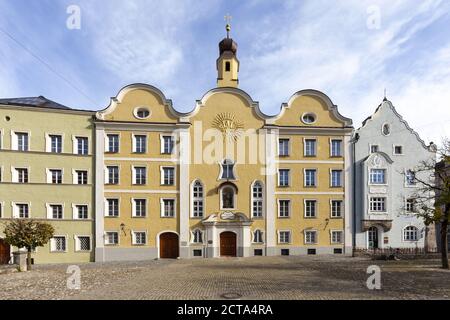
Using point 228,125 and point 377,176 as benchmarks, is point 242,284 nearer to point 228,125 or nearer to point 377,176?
point 228,125

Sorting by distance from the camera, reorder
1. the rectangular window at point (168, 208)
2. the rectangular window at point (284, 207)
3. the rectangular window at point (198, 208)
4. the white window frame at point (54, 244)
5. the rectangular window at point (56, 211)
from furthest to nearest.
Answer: the rectangular window at point (284, 207) < the rectangular window at point (198, 208) < the rectangular window at point (168, 208) < the rectangular window at point (56, 211) < the white window frame at point (54, 244)

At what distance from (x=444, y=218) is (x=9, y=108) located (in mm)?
36037

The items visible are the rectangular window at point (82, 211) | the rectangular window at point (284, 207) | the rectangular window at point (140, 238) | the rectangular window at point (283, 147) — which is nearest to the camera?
the rectangular window at point (82, 211)

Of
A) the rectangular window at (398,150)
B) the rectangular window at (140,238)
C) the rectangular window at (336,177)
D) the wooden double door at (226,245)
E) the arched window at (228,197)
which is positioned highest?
the rectangular window at (398,150)

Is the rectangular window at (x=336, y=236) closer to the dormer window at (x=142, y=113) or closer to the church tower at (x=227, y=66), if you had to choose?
the church tower at (x=227, y=66)

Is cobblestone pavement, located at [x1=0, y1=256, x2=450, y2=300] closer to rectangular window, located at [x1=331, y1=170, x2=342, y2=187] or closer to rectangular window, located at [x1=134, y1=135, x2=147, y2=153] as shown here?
rectangular window, located at [x1=331, y1=170, x2=342, y2=187]

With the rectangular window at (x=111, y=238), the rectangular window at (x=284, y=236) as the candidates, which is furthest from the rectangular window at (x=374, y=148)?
the rectangular window at (x=111, y=238)

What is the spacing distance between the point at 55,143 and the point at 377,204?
32.1 metres

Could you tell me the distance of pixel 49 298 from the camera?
12.8 metres

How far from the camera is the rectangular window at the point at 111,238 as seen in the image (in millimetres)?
28625

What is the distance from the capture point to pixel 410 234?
31.2m

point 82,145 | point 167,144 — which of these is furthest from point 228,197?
point 82,145

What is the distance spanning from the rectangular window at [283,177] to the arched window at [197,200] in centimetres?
793

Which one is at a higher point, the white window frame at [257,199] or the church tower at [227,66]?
the church tower at [227,66]
